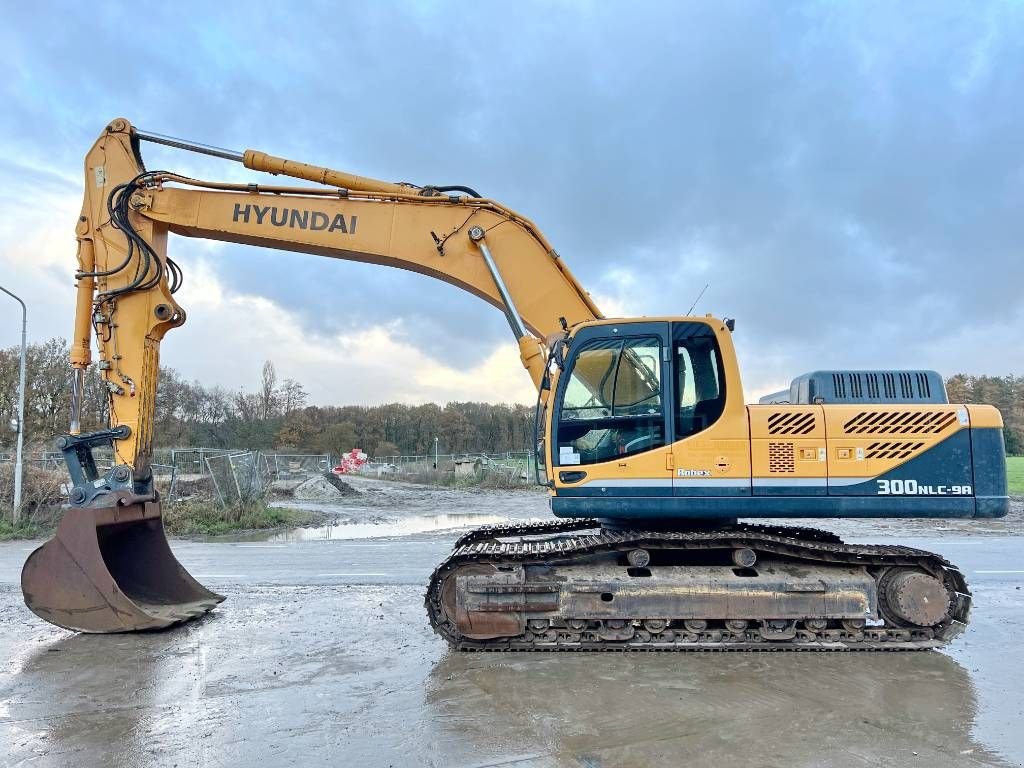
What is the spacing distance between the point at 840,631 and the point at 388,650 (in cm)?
379

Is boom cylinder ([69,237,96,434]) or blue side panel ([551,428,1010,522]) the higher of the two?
boom cylinder ([69,237,96,434])

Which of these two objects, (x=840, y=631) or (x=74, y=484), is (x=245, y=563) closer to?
(x=74, y=484)

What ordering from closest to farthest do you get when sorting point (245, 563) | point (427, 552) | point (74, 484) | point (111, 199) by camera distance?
point (74, 484) → point (111, 199) → point (245, 563) → point (427, 552)

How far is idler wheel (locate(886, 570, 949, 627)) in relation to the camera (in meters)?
5.81

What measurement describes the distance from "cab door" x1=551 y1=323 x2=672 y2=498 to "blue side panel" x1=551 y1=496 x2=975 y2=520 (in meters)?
0.11

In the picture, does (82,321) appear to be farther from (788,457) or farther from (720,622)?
(788,457)

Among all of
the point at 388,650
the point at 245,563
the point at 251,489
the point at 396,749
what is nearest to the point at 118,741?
the point at 396,749

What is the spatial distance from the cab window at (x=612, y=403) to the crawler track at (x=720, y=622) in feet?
2.56

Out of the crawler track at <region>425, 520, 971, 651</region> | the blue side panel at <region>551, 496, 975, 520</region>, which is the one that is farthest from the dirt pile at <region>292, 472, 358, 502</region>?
the blue side panel at <region>551, 496, 975, 520</region>

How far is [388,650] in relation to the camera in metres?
5.98

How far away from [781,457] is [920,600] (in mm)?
1628

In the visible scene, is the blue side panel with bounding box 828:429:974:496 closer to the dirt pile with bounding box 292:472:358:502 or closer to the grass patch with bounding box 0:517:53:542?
the grass patch with bounding box 0:517:53:542

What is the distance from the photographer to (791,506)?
587 cm

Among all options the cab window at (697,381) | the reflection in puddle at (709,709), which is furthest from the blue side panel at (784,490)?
the reflection in puddle at (709,709)
